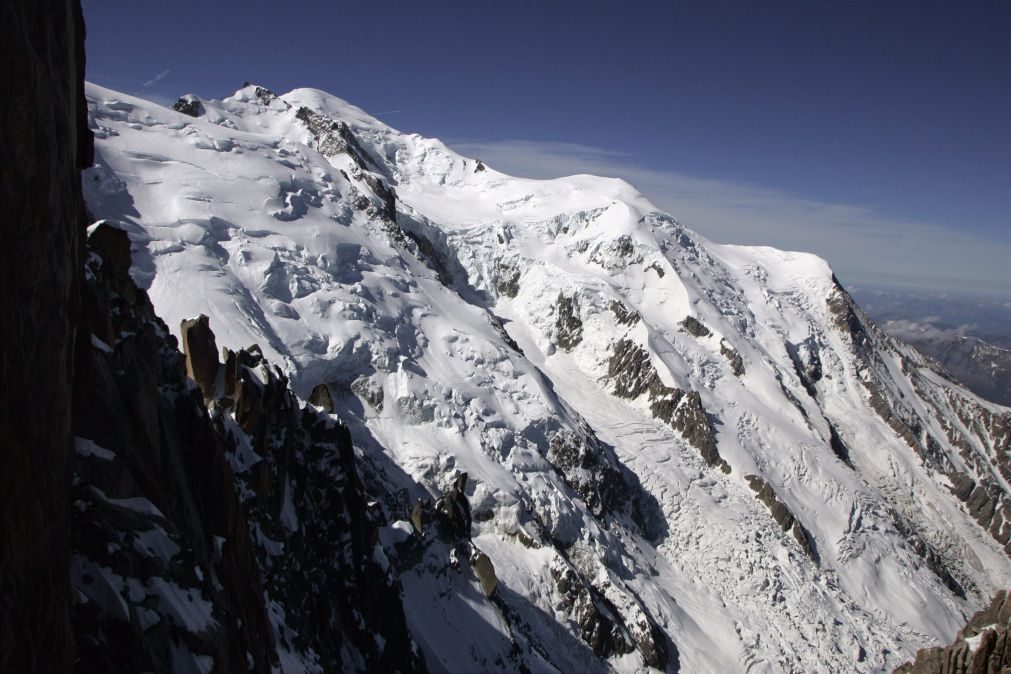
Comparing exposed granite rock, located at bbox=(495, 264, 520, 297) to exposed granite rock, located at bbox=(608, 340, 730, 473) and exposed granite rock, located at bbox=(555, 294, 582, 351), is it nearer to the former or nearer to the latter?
exposed granite rock, located at bbox=(555, 294, 582, 351)

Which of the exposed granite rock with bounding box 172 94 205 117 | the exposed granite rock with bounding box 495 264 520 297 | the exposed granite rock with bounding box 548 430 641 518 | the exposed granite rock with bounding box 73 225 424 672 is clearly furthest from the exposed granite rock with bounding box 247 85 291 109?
the exposed granite rock with bounding box 73 225 424 672

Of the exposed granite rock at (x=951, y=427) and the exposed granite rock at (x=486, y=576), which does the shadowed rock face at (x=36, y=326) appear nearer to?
the exposed granite rock at (x=486, y=576)

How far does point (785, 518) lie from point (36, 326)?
6405 cm

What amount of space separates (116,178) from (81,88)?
48672 mm

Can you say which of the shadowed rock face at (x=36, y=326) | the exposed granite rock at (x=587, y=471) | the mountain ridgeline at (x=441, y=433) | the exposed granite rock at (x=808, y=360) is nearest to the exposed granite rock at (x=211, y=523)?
the mountain ridgeline at (x=441, y=433)

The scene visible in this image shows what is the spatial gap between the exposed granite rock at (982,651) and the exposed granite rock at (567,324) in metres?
63.1

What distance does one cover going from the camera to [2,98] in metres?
5.81

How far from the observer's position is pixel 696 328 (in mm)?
79375

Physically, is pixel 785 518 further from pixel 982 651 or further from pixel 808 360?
pixel 982 651

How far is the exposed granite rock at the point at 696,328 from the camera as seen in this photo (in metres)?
79.1

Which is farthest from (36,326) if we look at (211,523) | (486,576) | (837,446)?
(837,446)

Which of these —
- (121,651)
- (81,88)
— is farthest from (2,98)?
(121,651)

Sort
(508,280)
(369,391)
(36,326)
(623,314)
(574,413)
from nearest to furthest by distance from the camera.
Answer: (36,326) → (369,391) → (574,413) → (623,314) → (508,280)

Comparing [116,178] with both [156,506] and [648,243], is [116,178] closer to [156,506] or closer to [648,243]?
[156,506]
